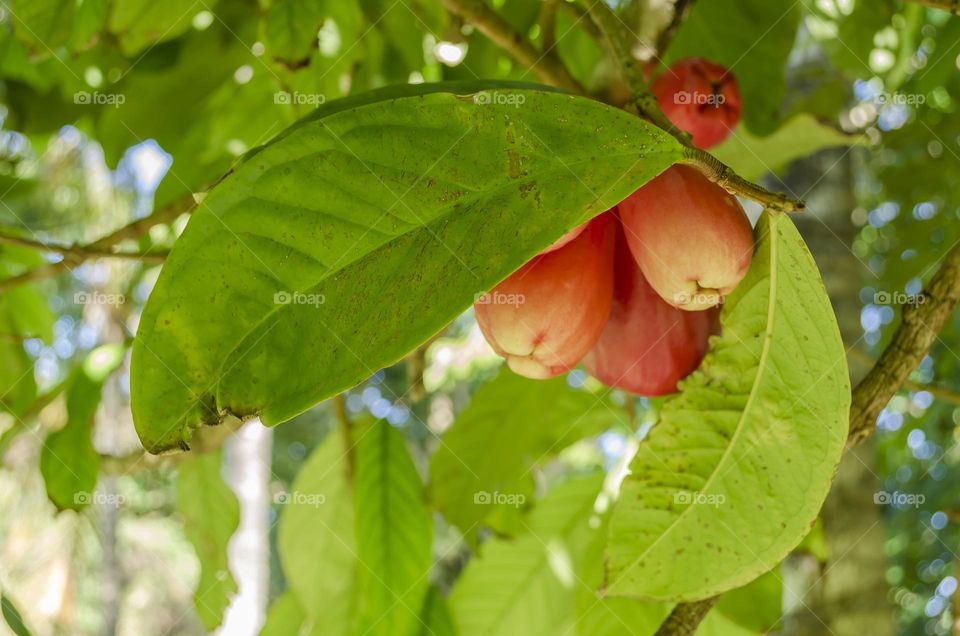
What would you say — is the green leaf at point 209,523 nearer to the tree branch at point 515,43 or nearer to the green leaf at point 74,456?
the green leaf at point 74,456

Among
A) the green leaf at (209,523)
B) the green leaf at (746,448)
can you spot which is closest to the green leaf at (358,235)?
the green leaf at (746,448)

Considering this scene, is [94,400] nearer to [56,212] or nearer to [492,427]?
[492,427]

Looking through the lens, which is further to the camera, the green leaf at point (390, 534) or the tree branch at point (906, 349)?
the green leaf at point (390, 534)

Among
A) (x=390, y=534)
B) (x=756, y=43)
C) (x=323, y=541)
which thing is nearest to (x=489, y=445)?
(x=390, y=534)

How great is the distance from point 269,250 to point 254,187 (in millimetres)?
40

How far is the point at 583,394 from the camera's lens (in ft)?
4.10

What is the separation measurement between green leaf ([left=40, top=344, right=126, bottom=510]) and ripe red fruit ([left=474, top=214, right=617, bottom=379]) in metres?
0.72

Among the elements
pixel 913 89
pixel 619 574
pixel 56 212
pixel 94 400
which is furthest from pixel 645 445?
pixel 56 212

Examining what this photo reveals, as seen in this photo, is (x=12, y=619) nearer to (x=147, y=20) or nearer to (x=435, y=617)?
(x=435, y=617)

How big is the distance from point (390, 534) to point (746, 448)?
58 cm

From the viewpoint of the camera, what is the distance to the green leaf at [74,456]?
3.64 feet

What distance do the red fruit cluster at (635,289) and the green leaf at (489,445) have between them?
45cm

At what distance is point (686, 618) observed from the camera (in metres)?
0.61

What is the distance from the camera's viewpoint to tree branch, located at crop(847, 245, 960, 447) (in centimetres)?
67
